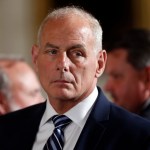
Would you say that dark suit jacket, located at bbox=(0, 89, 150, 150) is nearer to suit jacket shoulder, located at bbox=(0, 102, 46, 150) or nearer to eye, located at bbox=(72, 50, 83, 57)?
suit jacket shoulder, located at bbox=(0, 102, 46, 150)

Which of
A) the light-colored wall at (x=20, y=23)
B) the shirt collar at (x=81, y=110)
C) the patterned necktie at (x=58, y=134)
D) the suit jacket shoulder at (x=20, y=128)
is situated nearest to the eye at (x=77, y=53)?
the shirt collar at (x=81, y=110)

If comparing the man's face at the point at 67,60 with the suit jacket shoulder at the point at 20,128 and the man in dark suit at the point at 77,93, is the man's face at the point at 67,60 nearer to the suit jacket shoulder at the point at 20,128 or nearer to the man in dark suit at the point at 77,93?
the man in dark suit at the point at 77,93

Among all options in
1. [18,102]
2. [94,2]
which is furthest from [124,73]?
[94,2]

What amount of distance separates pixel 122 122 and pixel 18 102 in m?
1.61

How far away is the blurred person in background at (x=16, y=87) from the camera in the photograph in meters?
4.71

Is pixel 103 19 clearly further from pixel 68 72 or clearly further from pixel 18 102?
pixel 68 72

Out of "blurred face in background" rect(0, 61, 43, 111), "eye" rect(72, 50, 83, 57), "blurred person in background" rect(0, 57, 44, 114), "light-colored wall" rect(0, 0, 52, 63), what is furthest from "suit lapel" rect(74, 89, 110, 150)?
"light-colored wall" rect(0, 0, 52, 63)

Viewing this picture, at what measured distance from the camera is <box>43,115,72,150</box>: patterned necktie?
335 cm

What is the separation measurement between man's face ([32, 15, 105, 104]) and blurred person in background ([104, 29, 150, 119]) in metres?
1.74

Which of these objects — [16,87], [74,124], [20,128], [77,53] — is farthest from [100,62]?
[16,87]

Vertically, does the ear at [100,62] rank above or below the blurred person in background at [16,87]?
above

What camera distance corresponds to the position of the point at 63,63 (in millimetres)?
3275

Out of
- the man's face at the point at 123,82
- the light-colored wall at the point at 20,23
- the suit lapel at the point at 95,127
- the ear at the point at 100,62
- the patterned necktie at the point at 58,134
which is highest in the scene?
the ear at the point at 100,62

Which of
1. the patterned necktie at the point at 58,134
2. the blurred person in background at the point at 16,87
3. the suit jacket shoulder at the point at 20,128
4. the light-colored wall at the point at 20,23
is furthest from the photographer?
the light-colored wall at the point at 20,23
